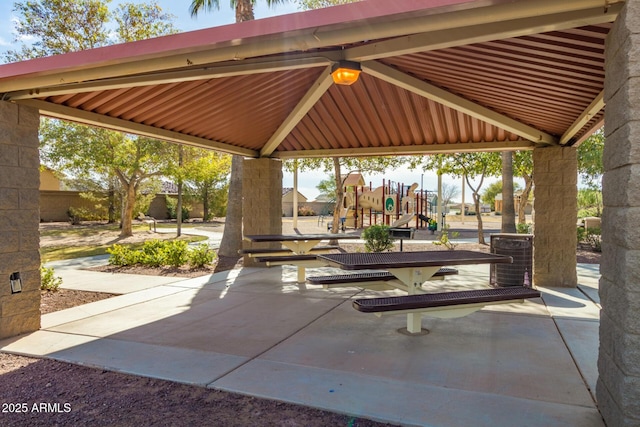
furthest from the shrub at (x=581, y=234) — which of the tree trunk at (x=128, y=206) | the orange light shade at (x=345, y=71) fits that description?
the tree trunk at (x=128, y=206)

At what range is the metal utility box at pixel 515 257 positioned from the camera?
7.46 m

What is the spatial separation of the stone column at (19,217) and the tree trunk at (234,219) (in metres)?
7.30

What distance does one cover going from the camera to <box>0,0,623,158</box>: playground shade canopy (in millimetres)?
3068

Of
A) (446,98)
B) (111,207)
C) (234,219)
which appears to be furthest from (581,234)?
(111,207)

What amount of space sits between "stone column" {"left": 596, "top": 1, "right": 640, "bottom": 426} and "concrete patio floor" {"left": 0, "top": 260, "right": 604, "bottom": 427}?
0.59 m

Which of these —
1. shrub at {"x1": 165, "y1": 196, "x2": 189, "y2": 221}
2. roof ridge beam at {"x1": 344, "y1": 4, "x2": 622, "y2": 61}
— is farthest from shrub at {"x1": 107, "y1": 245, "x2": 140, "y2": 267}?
shrub at {"x1": 165, "y1": 196, "x2": 189, "y2": 221}

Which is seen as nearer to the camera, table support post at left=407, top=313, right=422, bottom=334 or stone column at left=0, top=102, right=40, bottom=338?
stone column at left=0, top=102, right=40, bottom=338

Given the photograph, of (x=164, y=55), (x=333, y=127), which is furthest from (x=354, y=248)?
(x=164, y=55)

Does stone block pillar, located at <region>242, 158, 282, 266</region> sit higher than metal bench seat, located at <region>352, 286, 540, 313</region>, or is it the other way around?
stone block pillar, located at <region>242, 158, 282, 266</region>

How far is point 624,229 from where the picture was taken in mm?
2500

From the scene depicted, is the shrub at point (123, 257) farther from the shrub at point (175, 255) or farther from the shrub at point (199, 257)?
the shrub at point (199, 257)

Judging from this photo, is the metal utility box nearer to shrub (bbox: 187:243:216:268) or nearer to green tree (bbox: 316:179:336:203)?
shrub (bbox: 187:243:216:268)

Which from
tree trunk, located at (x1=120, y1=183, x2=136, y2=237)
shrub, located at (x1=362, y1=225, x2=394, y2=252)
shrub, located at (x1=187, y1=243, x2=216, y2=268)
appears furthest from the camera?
tree trunk, located at (x1=120, y1=183, x2=136, y2=237)

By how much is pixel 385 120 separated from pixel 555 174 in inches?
133
